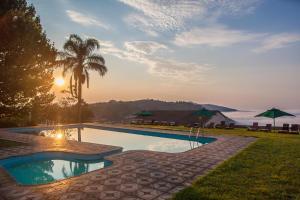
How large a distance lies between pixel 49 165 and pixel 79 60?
19667mm

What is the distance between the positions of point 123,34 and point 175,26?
358 cm

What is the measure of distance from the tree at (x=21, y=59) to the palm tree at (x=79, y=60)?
394 inches

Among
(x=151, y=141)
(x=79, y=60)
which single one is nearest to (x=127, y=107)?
(x=79, y=60)

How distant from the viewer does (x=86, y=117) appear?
116 ft

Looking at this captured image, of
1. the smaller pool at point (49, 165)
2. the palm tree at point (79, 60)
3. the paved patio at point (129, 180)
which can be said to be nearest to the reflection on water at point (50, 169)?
the smaller pool at point (49, 165)

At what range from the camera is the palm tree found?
28.1 meters

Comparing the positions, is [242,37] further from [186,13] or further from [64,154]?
[64,154]

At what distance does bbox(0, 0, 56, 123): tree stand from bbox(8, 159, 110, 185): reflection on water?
5868mm

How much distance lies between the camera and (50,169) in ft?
33.1

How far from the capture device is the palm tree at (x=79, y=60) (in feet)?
92.1

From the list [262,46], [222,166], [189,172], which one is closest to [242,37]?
[262,46]

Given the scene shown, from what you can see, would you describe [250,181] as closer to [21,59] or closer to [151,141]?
[151,141]

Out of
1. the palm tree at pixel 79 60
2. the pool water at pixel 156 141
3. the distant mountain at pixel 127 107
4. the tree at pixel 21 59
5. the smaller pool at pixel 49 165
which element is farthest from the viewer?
the distant mountain at pixel 127 107

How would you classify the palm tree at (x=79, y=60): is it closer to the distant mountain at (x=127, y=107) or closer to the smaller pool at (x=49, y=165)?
the smaller pool at (x=49, y=165)
